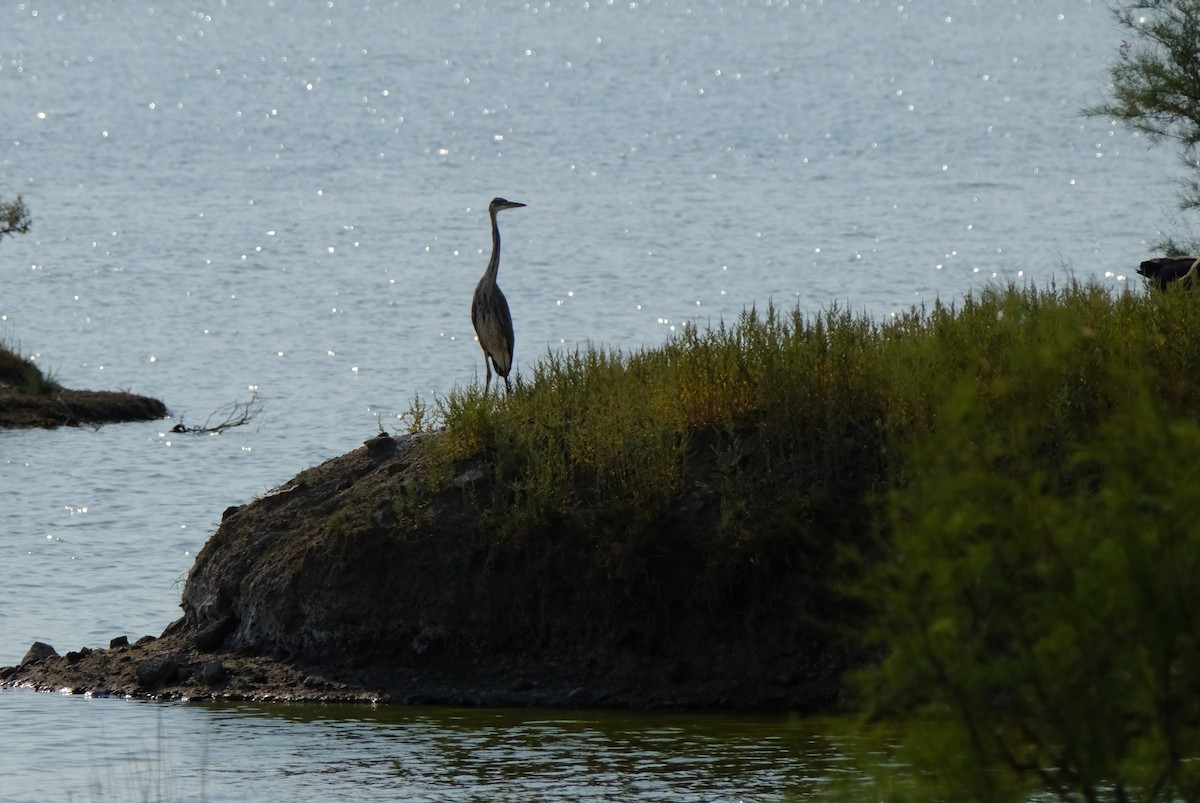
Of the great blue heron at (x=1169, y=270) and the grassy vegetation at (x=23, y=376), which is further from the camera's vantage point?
the grassy vegetation at (x=23, y=376)

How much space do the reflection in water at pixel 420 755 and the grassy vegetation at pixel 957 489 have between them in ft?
3.76

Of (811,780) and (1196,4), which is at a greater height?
(1196,4)

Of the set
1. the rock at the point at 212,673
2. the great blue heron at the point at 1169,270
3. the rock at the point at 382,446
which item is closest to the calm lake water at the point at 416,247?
the rock at the point at 212,673

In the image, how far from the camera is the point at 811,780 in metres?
10.7

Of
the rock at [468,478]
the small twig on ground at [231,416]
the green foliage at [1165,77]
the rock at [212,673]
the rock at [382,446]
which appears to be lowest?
the rock at [212,673]

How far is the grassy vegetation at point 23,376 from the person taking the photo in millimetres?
29203

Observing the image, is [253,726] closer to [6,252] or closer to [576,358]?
[576,358]

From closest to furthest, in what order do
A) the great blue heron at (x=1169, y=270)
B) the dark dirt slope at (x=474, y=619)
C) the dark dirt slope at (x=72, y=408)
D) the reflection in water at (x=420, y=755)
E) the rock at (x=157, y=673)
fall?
1. the reflection in water at (x=420, y=755)
2. the dark dirt slope at (x=474, y=619)
3. the rock at (x=157, y=673)
4. the great blue heron at (x=1169, y=270)
5. the dark dirt slope at (x=72, y=408)

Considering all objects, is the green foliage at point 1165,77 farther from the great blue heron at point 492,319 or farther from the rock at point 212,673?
the rock at point 212,673

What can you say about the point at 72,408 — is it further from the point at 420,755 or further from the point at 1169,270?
the point at 420,755

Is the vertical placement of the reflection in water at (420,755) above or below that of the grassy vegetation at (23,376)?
below

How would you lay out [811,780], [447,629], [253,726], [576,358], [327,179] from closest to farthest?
[811,780] → [253,726] → [447,629] → [576,358] → [327,179]

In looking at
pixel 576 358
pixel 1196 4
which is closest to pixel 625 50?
pixel 1196 4

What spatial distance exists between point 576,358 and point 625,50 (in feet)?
312
